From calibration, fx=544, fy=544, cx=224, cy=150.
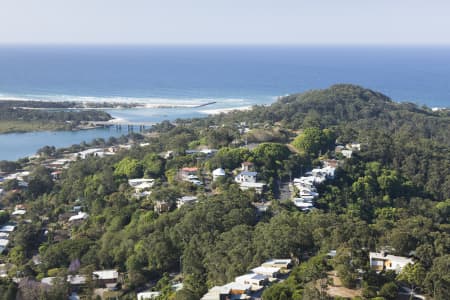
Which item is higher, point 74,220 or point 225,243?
point 225,243

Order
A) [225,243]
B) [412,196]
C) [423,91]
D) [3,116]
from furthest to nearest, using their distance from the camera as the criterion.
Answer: [423,91] → [3,116] → [412,196] → [225,243]

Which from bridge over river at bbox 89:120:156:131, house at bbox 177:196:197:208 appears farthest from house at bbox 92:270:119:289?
bridge over river at bbox 89:120:156:131

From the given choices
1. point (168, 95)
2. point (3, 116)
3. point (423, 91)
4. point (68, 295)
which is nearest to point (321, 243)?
point (68, 295)

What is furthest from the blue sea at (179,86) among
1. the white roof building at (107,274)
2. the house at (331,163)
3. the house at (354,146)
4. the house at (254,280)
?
the house at (254,280)

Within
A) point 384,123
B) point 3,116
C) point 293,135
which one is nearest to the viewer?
point 293,135

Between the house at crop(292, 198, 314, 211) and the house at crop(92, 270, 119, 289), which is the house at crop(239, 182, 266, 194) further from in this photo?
the house at crop(92, 270, 119, 289)

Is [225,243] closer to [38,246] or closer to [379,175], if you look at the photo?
[38,246]
